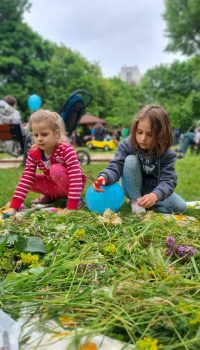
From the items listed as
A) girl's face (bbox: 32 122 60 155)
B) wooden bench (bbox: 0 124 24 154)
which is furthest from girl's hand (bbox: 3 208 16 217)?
wooden bench (bbox: 0 124 24 154)

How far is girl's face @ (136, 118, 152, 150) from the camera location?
2.14 m

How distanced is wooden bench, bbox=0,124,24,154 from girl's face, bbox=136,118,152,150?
11.9 ft

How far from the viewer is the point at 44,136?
2.35 meters

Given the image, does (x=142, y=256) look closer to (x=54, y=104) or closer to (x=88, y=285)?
(x=88, y=285)

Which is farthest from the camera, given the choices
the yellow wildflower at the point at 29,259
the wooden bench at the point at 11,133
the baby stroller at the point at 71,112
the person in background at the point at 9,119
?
the person in background at the point at 9,119

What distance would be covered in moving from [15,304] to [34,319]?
8 cm

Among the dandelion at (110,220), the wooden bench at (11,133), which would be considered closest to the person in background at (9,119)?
the wooden bench at (11,133)

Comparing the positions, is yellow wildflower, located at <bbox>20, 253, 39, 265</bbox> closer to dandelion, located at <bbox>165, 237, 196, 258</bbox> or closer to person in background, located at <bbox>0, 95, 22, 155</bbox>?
dandelion, located at <bbox>165, 237, 196, 258</bbox>

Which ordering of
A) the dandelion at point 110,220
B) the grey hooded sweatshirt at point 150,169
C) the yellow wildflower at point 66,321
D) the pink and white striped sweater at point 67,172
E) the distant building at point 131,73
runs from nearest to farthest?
the yellow wildflower at point 66,321
the dandelion at point 110,220
the grey hooded sweatshirt at point 150,169
the pink and white striped sweater at point 67,172
the distant building at point 131,73

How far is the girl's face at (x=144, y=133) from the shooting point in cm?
214

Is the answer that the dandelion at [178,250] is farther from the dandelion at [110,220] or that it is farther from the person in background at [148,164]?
the person in background at [148,164]

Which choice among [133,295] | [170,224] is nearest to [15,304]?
[133,295]

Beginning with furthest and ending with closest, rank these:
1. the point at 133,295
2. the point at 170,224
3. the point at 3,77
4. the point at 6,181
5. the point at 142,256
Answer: the point at 3,77
the point at 6,181
the point at 170,224
the point at 142,256
the point at 133,295

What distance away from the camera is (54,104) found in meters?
22.2
